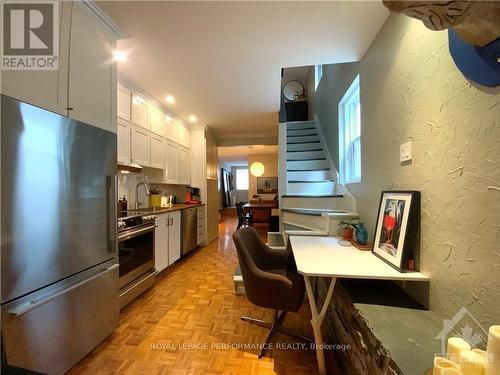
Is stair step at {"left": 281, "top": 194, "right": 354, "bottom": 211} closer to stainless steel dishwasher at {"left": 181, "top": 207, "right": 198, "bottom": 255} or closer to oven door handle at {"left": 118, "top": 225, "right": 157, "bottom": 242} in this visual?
stainless steel dishwasher at {"left": 181, "top": 207, "right": 198, "bottom": 255}

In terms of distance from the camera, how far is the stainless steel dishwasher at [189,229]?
144 inches

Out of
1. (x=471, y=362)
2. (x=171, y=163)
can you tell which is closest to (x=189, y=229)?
(x=171, y=163)

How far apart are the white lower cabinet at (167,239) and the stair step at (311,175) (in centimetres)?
196

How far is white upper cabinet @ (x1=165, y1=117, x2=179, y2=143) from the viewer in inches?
144

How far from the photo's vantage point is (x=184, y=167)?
4.28 meters

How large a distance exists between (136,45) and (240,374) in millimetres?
2694

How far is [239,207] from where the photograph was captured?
555 centimetres

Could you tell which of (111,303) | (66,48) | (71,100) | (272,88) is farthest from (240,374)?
(272,88)

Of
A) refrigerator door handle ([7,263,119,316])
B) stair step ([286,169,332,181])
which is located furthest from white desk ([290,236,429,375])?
stair step ([286,169,332,181])

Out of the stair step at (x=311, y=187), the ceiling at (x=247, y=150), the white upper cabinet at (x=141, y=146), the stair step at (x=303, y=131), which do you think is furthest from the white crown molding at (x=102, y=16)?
the ceiling at (x=247, y=150)

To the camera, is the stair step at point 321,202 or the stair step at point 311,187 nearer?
the stair step at point 321,202

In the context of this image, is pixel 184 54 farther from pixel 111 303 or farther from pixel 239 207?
pixel 239 207

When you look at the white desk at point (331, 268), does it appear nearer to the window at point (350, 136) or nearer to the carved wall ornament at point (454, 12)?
the carved wall ornament at point (454, 12)

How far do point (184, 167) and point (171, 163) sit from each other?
524mm
